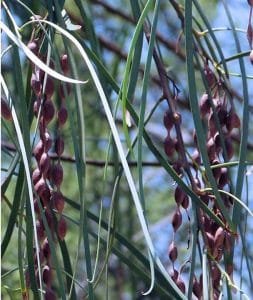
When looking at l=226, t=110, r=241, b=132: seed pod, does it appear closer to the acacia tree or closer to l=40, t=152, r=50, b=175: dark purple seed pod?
the acacia tree

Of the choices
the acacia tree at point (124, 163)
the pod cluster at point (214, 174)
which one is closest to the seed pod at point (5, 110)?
the acacia tree at point (124, 163)

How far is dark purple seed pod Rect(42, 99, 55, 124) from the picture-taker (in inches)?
26.5

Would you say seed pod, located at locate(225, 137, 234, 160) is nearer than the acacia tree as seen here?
No

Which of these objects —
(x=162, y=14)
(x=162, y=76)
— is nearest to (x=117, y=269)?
(x=162, y=14)

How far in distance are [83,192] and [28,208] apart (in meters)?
0.04

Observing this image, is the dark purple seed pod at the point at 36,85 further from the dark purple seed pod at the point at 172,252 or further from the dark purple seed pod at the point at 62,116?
the dark purple seed pod at the point at 172,252

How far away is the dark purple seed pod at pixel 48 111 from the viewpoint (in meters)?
0.67

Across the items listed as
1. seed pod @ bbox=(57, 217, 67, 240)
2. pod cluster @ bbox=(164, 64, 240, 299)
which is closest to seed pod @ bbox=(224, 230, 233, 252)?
pod cluster @ bbox=(164, 64, 240, 299)

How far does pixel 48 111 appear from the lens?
2.22ft

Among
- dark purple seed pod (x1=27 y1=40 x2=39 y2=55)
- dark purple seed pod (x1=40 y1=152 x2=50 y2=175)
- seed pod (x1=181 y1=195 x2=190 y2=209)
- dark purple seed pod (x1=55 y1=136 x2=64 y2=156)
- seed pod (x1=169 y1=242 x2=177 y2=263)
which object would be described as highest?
dark purple seed pod (x1=27 y1=40 x2=39 y2=55)

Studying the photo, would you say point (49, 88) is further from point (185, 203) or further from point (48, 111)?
point (185, 203)

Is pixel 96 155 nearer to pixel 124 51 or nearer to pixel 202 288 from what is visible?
pixel 124 51

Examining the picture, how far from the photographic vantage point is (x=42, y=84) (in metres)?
0.68

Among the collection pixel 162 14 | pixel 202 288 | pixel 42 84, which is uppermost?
pixel 162 14
